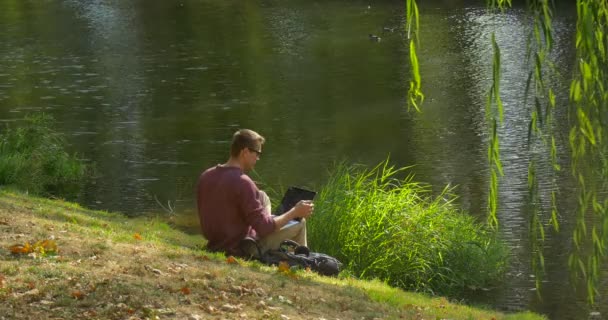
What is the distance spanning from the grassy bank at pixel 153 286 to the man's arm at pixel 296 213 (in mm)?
515

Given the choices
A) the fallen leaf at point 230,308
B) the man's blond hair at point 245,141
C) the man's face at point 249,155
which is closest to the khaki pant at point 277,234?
the man's face at point 249,155

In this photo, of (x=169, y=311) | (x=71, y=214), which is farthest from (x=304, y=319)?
(x=71, y=214)

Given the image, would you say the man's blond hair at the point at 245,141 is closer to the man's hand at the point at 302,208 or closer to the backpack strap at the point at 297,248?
the man's hand at the point at 302,208

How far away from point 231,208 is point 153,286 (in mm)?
1808

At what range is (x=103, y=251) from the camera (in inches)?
320

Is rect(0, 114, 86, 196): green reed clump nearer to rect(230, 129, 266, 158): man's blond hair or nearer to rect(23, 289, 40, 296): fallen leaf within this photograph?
rect(230, 129, 266, 158): man's blond hair

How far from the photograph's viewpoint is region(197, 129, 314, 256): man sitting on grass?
29.0 feet

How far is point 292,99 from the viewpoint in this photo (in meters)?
22.4

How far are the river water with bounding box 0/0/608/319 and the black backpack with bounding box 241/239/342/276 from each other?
2.19 meters

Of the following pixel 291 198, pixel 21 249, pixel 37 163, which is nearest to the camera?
pixel 21 249

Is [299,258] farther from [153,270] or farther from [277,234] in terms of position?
[153,270]

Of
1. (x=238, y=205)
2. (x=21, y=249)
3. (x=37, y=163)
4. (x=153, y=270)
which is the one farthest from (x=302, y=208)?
(x=37, y=163)

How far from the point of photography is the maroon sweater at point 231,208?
29.0 feet

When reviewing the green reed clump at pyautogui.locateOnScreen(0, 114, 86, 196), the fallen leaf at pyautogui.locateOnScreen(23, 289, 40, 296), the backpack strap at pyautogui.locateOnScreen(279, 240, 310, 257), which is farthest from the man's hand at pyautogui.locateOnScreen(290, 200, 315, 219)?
the green reed clump at pyautogui.locateOnScreen(0, 114, 86, 196)
